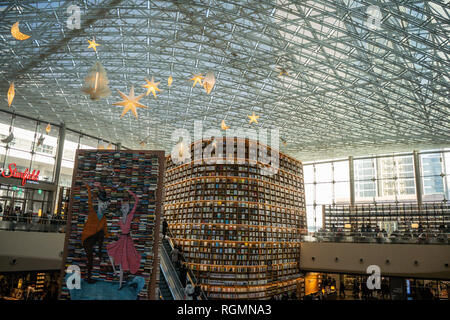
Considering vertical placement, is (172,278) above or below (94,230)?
below

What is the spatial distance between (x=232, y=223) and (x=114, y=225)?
5580mm

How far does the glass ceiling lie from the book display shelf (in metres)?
4.38

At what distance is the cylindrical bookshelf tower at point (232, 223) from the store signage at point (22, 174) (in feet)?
31.0

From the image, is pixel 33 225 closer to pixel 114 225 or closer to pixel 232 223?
pixel 114 225

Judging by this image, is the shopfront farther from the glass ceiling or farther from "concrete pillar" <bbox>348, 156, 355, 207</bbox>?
"concrete pillar" <bbox>348, 156, 355, 207</bbox>

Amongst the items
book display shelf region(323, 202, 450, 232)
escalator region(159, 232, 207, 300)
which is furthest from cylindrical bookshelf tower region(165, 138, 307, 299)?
book display shelf region(323, 202, 450, 232)

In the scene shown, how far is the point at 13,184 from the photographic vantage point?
59.6 feet

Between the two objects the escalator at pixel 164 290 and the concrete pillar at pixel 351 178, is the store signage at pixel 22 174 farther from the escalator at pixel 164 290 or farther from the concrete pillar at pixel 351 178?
the concrete pillar at pixel 351 178

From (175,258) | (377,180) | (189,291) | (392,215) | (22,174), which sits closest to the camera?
(189,291)

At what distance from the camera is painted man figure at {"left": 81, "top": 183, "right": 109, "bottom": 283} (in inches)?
289

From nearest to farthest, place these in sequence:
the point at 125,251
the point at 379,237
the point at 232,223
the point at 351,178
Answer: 1. the point at 125,251
2. the point at 232,223
3. the point at 379,237
4. the point at 351,178

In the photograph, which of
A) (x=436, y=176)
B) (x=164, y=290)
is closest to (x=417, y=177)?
(x=436, y=176)

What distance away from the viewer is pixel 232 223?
12.2 meters
